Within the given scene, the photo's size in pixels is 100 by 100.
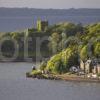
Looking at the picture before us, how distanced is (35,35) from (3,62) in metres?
0.91

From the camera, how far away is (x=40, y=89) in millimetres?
11352

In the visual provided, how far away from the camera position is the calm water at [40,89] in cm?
1034

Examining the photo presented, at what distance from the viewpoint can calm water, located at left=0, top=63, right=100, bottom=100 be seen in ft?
33.9

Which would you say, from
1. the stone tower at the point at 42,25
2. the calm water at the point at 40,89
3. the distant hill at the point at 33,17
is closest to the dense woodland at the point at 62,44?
the stone tower at the point at 42,25

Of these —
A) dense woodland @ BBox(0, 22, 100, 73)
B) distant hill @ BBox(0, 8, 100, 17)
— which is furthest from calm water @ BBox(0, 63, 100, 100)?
distant hill @ BBox(0, 8, 100, 17)

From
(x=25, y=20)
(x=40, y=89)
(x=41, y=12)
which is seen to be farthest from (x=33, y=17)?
(x=40, y=89)

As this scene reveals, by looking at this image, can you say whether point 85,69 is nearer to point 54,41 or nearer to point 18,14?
point 54,41

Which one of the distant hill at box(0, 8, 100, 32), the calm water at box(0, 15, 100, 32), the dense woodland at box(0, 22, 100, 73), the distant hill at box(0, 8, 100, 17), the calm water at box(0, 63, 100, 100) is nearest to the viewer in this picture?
the calm water at box(0, 63, 100, 100)

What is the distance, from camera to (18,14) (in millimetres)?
18203

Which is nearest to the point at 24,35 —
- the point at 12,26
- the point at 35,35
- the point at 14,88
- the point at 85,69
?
the point at 35,35

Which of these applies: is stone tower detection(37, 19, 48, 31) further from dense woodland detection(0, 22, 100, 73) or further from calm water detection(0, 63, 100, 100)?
calm water detection(0, 63, 100, 100)

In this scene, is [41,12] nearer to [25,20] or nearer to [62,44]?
[25,20]

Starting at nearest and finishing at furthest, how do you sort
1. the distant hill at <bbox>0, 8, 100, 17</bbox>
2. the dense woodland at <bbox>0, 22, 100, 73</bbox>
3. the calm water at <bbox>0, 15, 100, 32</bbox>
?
the dense woodland at <bbox>0, 22, 100, 73</bbox>
the distant hill at <bbox>0, 8, 100, 17</bbox>
the calm water at <bbox>0, 15, 100, 32</bbox>

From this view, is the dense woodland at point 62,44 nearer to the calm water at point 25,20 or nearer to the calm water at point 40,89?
the calm water at point 25,20
